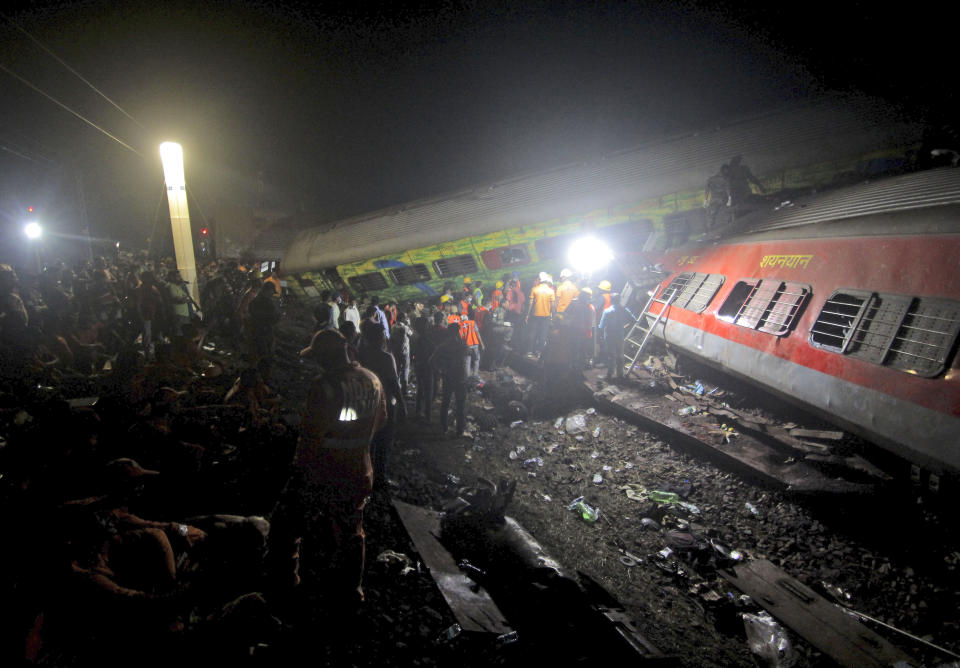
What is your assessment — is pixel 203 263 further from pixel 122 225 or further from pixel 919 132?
pixel 919 132

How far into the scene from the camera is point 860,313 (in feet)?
13.6

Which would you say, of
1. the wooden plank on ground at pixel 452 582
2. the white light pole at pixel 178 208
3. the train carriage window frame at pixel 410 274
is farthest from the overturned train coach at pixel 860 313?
the white light pole at pixel 178 208

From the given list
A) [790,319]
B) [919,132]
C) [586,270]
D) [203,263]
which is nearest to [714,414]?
[790,319]

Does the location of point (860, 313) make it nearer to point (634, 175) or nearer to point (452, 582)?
→ point (452, 582)

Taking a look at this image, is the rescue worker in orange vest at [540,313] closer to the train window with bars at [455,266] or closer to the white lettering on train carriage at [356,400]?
the train window with bars at [455,266]

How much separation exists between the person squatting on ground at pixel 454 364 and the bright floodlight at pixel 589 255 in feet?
22.1

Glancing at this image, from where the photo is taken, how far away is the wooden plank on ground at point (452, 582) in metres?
2.83

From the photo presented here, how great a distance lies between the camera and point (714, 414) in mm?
6102

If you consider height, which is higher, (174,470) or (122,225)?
(122,225)

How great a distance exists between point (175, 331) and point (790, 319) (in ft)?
36.9

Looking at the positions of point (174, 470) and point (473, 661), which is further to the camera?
point (174, 470)

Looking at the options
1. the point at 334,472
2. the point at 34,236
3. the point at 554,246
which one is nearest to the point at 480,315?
the point at 554,246

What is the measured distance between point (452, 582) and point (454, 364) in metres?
3.23

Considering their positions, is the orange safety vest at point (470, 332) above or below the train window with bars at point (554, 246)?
below
